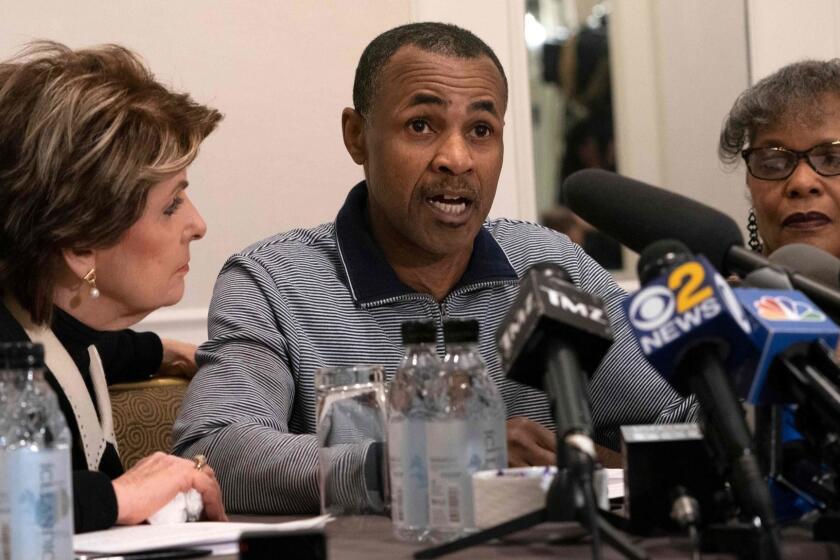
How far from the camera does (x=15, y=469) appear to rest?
110 centimetres

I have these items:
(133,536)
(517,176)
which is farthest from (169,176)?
(517,176)

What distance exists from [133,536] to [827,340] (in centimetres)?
75

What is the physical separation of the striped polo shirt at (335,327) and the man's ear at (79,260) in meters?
0.21

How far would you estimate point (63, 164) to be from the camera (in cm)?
183

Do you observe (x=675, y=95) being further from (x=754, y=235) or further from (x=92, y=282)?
(x=92, y=282)

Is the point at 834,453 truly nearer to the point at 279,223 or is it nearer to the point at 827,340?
the point at 827,340

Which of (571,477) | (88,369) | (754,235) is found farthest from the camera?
(754,235)

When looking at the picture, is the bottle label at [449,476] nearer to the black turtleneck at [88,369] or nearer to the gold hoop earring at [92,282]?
the black turtleneck at [88,369]

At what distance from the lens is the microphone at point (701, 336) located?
936mm

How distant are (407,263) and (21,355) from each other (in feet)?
3.59

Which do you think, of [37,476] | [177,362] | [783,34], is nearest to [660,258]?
[37,476]

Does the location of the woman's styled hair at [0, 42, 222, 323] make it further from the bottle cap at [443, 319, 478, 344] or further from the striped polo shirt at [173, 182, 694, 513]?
the bottle cap at [443, 319, 478, 344]

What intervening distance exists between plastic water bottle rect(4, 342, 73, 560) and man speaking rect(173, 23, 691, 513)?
0.74 meters

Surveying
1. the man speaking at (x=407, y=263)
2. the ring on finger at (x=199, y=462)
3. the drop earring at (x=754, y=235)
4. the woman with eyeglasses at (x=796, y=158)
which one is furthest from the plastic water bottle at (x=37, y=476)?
the drop earring at (x=754, y=235)
